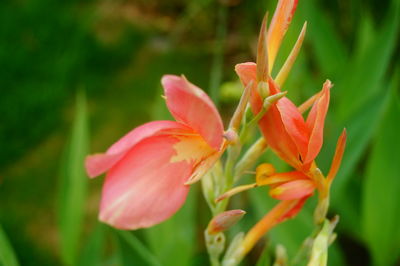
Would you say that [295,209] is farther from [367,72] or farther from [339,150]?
[367,72]

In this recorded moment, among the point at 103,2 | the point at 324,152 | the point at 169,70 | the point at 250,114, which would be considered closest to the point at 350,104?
the point at 324,152

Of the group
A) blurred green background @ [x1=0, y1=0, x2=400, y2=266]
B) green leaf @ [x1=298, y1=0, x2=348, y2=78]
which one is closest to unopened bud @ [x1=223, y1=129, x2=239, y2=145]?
blurred green background @ [x1=0, y1=0, x2=400, y2=266]

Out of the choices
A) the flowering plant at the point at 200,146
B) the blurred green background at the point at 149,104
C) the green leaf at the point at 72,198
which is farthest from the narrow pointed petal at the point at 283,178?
the green leaf at the point at 72,198

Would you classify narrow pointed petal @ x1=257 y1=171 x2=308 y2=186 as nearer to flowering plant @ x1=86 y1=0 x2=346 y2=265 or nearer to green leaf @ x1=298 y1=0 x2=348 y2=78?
flowering plant @ x1=86 y1=0 x2=346 y2=265

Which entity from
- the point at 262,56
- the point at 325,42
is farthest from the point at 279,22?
the point at 325,42

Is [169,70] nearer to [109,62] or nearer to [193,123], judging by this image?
[109,62]

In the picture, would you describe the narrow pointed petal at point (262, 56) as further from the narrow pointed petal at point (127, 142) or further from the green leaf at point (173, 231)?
the green leaf at point (173, 231)
